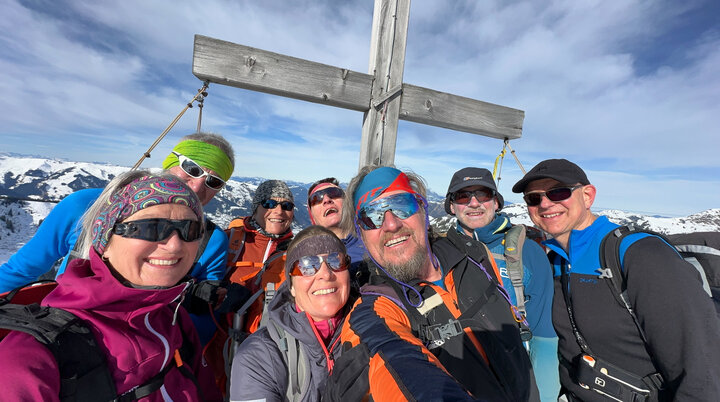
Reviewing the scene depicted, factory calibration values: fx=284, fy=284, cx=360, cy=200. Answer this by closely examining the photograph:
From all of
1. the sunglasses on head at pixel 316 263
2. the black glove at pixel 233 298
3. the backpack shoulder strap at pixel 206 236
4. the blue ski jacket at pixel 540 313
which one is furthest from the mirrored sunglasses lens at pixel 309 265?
the blue ski jacket at pixel 540 313

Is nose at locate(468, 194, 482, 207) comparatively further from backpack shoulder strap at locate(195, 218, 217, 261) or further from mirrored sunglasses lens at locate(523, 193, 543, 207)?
backpack shoulder strap at locate(195, 218, 217, 261)

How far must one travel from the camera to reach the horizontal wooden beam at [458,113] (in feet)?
12.2

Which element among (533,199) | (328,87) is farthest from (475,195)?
(328,87)

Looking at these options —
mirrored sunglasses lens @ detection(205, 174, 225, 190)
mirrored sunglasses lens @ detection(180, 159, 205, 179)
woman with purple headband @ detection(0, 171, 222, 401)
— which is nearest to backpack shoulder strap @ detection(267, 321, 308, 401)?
woman with purple headband @ detection(0, 171, 222, 401)

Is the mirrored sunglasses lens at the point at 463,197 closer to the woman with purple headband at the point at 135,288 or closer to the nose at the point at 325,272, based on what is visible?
the nose at the point at 325,272

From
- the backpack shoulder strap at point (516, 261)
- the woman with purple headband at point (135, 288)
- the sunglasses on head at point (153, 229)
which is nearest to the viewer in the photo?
the woman with purple headband at point (135, 288)

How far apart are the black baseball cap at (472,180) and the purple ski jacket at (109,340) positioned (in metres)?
3.91

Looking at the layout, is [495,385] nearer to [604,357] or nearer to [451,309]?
[451,309]

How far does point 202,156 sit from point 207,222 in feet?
2.75

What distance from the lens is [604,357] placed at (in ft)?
9.25

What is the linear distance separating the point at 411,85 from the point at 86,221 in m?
3.57

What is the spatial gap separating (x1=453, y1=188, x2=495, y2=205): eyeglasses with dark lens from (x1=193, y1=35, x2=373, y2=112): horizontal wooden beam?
86.9 inches

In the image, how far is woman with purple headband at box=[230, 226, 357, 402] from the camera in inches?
89.4

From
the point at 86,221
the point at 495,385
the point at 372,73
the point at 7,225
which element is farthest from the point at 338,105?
the point at 7,225
